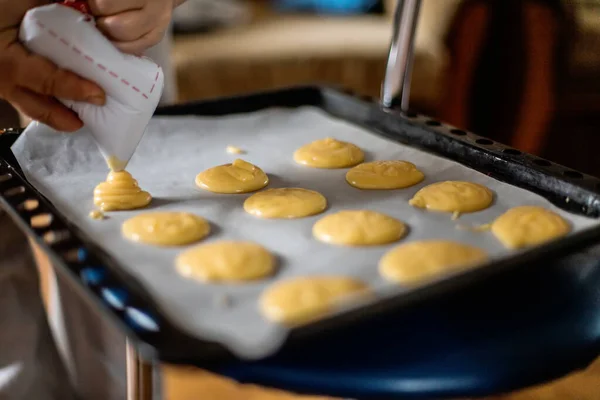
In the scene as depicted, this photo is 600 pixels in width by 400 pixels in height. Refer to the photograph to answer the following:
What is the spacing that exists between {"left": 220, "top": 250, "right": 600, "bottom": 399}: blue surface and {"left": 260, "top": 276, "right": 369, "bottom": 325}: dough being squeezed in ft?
0.08

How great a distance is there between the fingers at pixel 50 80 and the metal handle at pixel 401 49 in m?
0.41

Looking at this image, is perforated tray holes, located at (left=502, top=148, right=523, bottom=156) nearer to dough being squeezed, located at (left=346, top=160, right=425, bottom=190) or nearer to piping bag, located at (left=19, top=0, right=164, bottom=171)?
dough being squeezed, located at (left=346, top=160, right=425, bottom=190)

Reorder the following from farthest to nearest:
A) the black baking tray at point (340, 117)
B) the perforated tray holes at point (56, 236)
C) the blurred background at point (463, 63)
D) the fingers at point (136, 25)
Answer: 1. the blurred background at point (463, 63)
2. the fingers at point (136, 25)
3. the perforated tray holes at point (56, 236)
4. the black baking tray at point (340, 117)

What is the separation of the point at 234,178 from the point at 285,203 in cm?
9

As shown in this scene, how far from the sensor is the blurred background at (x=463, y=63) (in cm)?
179

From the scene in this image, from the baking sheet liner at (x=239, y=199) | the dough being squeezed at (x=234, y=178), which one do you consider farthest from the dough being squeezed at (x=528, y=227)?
the dough being squeezed at (x=234, y=178)

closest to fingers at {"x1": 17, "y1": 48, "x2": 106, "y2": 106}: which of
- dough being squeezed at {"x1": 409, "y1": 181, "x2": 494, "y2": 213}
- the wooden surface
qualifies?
dough being squeezed at {"x1": 409, "y1": 181, "x2": 494, "y2": 213}

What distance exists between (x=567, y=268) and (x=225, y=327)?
12.8 inches

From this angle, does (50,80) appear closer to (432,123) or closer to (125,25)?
(125,25)

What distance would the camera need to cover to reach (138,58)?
0.68 meters

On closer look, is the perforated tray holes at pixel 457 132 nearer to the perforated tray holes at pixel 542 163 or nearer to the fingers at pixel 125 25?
the perforated tray holes at pixel 542 163

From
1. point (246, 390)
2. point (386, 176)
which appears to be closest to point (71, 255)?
point (386, 176)

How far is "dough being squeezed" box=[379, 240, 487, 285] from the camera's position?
1.82 feet

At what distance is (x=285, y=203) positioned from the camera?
708 millimetres
